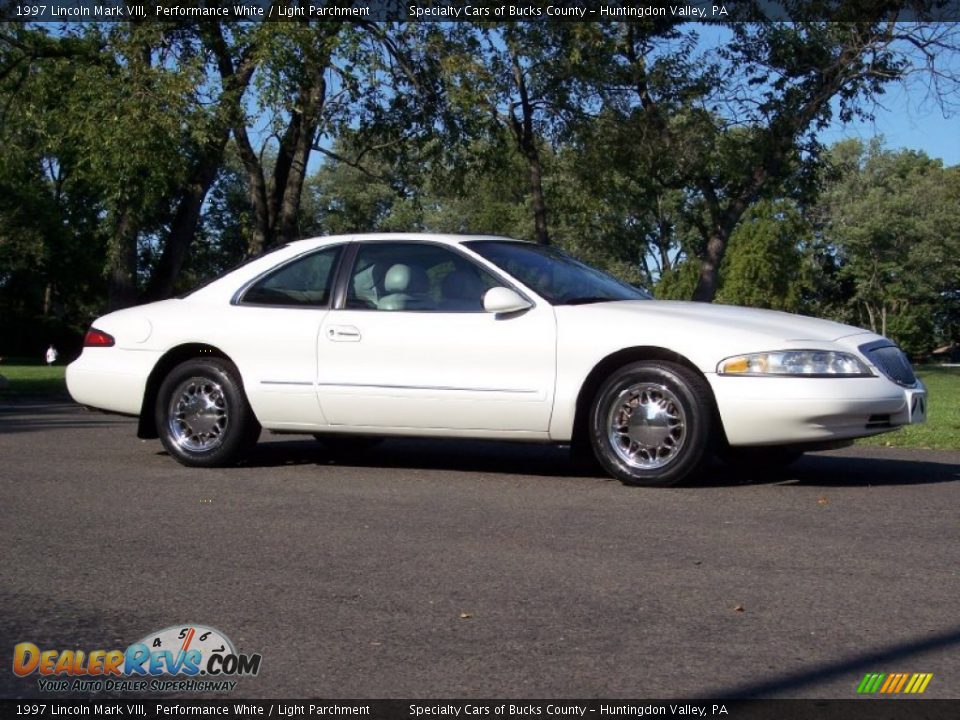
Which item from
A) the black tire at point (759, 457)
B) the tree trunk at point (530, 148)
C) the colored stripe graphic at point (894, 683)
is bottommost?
the colored stripe graphic at point (894, 683)

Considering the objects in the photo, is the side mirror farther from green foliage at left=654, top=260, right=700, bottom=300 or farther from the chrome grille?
green foliage at left=654, top=260, right=700, bottom=300

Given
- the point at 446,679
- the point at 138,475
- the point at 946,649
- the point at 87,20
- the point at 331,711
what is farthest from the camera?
the point at 87,20

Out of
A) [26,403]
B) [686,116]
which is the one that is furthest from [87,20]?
[686,116]

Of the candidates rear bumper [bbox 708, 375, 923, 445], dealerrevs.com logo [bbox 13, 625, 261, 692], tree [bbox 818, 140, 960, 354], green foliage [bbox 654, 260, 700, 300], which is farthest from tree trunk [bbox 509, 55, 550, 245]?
tree [bbox 818, 140, 960, 354]

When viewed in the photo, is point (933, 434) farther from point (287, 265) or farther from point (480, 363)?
point (287, 265)

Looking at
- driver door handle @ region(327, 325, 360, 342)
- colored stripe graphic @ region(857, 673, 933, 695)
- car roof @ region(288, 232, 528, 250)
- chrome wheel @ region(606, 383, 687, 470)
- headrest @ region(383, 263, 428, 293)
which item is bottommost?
colored stripe graphic @ region(857, 673, 933, 695)

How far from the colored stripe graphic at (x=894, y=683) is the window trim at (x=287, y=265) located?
5422mm

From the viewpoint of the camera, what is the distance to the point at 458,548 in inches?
230

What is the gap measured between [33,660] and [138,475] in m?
4.39

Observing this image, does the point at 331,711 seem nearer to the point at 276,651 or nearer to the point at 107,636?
the point at 276,651

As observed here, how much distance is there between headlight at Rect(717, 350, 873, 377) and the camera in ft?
24.2

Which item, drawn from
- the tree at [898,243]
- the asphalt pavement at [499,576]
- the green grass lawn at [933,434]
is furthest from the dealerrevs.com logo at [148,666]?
the tree at [898,243]

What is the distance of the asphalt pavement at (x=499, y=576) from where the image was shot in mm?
3973

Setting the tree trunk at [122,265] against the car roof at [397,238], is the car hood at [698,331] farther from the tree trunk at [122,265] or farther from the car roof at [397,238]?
the tree trunk at [122,265]
